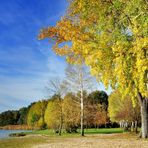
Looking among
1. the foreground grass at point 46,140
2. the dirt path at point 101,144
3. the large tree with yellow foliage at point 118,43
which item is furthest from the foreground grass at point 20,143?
the large tree with yellow foliage at point 118,43

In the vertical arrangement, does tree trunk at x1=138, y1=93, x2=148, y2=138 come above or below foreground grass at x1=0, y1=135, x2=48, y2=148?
above

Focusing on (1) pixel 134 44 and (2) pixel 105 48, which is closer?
(1) pixel 134 44

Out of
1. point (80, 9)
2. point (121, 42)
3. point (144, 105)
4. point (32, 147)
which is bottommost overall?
point (32, 147)

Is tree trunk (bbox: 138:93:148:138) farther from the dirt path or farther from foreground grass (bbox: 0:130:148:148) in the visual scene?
the dirt path

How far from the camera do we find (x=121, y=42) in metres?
19.6

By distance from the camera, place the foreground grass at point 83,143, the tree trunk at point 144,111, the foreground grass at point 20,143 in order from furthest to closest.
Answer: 1. the tree trunk at point 144,111
2. the foreground grass at point 20,143
3. the foreground grass at point 83,143

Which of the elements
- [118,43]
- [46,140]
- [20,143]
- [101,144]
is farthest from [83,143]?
[118,43]

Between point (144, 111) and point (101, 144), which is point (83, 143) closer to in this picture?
point (101, 144)

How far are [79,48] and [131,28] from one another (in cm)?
766

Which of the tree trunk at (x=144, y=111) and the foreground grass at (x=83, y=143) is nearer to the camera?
the foreground grass at (x=83, y=143)

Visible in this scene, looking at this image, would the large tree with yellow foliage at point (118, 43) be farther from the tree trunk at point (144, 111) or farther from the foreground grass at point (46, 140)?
the tree trunk at point (144, 111)

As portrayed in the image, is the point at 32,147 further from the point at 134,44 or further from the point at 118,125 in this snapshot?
the point at 118,125

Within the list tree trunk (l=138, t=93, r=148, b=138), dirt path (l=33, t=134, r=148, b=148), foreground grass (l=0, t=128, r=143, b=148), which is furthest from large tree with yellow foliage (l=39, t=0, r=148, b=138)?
tree trunk (l=138, t=93, r=148, b=138)

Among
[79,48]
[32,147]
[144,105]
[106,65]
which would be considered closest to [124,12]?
[106,65]
